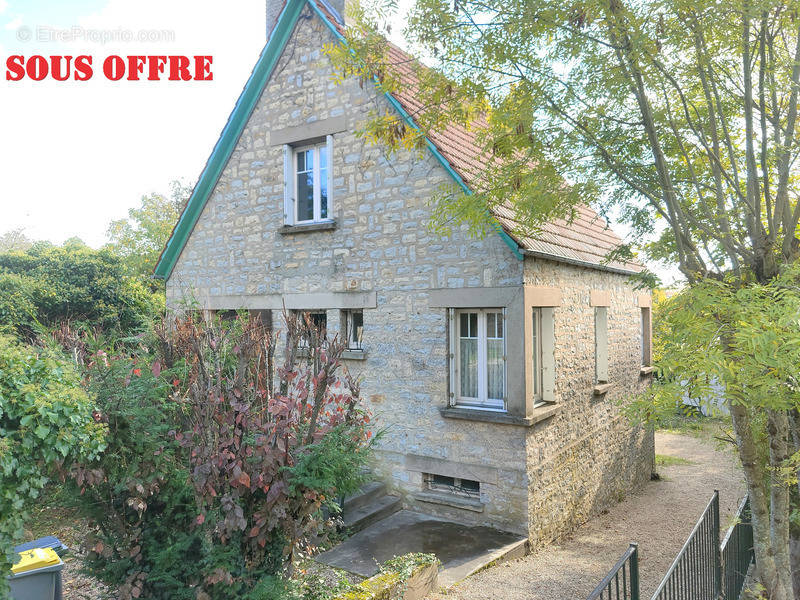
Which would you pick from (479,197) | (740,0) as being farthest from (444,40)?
(740,0)

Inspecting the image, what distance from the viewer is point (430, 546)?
6.91 m

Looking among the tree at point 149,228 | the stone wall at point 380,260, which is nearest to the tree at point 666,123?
the stone wall at point 380,260

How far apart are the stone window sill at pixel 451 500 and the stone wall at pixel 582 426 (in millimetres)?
774

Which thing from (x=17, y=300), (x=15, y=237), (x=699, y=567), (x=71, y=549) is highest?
(x=15, y=237)

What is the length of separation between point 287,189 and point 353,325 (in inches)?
105

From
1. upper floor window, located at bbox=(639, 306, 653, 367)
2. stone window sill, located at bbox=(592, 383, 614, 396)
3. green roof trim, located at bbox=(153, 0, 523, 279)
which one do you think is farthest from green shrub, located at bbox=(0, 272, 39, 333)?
upper floor window, located at bbox=(639, 306, 653, 367)

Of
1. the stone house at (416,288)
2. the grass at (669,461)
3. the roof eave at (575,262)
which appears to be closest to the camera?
the roof eave at (575,262)

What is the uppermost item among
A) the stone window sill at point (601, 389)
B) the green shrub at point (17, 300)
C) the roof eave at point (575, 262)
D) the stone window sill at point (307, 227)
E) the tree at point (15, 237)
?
the tree at point (15, 237)

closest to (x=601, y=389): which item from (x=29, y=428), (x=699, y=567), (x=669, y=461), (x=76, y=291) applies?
(x=699, y=567)

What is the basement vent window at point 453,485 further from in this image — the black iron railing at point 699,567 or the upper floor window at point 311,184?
the upper floor window at point 311,184

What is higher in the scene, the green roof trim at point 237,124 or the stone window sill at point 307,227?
the green roof trim at point 237,124

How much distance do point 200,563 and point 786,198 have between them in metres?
6.15

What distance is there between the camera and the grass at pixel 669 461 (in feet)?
47.2

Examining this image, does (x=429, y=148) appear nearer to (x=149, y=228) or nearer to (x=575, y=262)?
(x=575, y=262)
